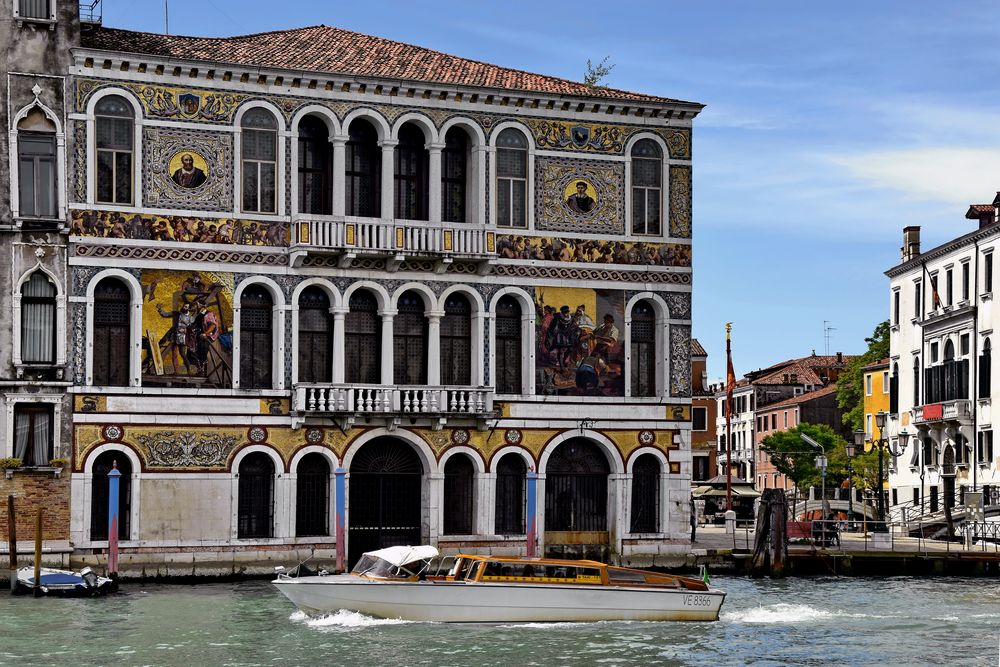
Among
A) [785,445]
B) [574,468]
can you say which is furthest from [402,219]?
[785,445]

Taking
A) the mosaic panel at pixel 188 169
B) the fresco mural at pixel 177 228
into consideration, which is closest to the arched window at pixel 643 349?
the fresco mural at pixel 177 228

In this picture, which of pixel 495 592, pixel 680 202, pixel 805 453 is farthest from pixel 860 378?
pixel 495 592

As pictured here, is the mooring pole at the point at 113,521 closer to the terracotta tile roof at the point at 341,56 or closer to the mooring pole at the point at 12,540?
the mooring pole at the point at 12,540

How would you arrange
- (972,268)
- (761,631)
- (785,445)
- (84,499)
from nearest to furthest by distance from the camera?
(761,631) → (84,499) → (972,268) → (785,445)

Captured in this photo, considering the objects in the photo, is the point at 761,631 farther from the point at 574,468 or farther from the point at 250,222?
the point at 250,222

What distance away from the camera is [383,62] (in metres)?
40.0

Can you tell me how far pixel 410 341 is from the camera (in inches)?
1524

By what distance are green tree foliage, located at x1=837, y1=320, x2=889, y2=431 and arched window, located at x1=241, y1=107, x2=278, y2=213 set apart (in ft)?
124

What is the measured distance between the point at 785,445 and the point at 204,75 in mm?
48458

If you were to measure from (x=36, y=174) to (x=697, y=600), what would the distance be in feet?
51.6

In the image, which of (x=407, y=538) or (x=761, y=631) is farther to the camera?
(x=407, y=538)

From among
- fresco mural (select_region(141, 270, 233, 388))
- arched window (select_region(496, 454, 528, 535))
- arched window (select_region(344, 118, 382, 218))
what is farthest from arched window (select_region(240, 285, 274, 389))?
arched window (select_region(496, 454, 528, 535))

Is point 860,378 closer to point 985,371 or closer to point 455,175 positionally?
point 985,371

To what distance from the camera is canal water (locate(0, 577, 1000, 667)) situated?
2645cm
